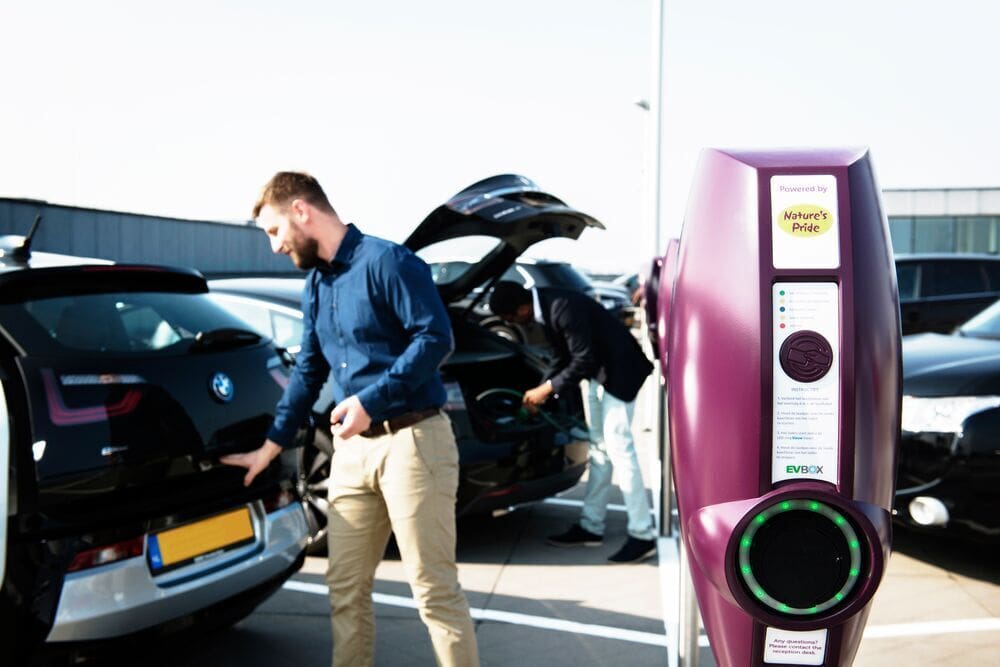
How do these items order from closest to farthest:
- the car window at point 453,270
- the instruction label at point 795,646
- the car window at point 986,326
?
1. the instruction label at point 795,646
2. the car window at point 453,270
3. the car window at point 986,326

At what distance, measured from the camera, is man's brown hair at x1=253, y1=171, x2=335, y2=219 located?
125 inches

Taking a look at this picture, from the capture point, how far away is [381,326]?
3137mm

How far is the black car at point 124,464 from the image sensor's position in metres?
2.78

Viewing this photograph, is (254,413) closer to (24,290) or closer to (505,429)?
(24,290)

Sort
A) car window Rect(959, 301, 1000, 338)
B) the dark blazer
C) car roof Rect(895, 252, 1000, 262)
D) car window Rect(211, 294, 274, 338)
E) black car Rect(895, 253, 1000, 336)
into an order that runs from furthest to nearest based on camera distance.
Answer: car roof Rect(895, 252, 1000, 262), black car Rect(895, 253, 1000, 336), car window Rect(959, 301, 1000, 338), car window Rect(211, 294, 274, 338), the dark blazer

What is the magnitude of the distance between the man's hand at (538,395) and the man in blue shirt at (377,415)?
8.16ft

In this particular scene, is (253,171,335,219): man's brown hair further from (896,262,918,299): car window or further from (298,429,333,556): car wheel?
(896,262,918,299): car window

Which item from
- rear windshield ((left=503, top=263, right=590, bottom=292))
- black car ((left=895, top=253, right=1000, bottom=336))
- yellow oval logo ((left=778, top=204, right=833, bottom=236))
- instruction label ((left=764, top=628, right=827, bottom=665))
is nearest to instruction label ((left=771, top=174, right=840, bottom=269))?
yellow oval logo ((left=778, top=204, right=833, bottom=236))

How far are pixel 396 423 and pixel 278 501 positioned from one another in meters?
0.78

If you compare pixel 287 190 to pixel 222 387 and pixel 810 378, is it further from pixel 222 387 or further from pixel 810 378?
pixel 810 378

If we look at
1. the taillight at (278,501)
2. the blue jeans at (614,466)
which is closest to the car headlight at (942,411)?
the blue jeans at (614,466)

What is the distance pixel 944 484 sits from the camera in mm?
4875

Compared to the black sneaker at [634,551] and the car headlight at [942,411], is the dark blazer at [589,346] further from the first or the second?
the car headlight at [942,411]

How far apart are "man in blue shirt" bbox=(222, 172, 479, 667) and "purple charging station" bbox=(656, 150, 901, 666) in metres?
1.41
